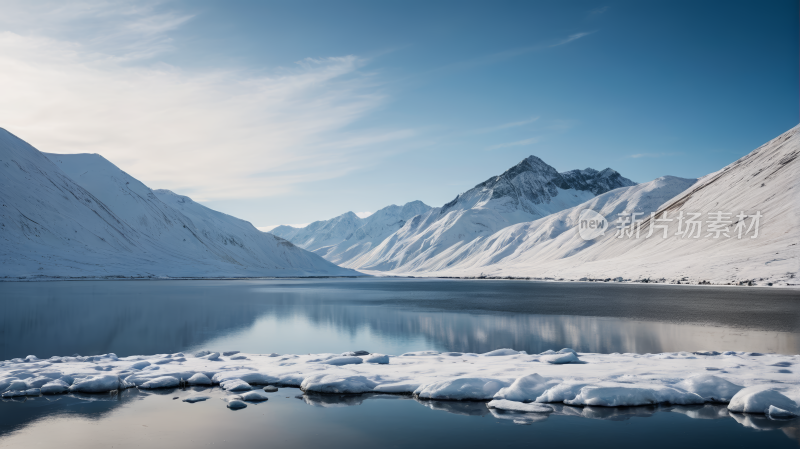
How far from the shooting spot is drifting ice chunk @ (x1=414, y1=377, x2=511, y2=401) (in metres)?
16.8

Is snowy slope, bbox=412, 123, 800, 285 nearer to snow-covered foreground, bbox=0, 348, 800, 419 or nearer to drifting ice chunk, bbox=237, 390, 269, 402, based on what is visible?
snow-covered foreground, bbox=0, 348, 800, 419

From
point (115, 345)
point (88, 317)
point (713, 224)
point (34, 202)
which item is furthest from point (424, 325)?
point (34, 202)

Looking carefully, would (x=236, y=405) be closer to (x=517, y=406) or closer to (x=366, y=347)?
(x=517, y=406)

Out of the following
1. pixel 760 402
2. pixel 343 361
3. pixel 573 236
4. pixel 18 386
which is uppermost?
pixel 573 236

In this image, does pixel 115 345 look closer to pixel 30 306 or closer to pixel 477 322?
pixel 477 322

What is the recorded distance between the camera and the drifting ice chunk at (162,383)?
18245 millimetres

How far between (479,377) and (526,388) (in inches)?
72.9

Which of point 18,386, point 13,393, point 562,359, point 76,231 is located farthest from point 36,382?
point 76,231

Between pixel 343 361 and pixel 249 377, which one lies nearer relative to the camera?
pixel 249 377

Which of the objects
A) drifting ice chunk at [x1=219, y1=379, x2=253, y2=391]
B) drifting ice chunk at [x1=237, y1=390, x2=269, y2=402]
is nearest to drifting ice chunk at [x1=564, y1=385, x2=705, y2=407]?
drifting ice chunk at [x1=237, y1=390, x2=269, y2=402]

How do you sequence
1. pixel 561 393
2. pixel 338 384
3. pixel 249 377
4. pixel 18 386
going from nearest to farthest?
1. pixel 561 393
2. pixel 18 386
3. pixel 338 384
4. pixel 249 377

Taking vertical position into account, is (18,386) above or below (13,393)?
above

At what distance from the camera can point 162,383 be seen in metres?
18.3

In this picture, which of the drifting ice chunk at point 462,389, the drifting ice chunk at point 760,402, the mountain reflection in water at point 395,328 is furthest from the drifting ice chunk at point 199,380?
the drifting ice chunk at point 760,402
